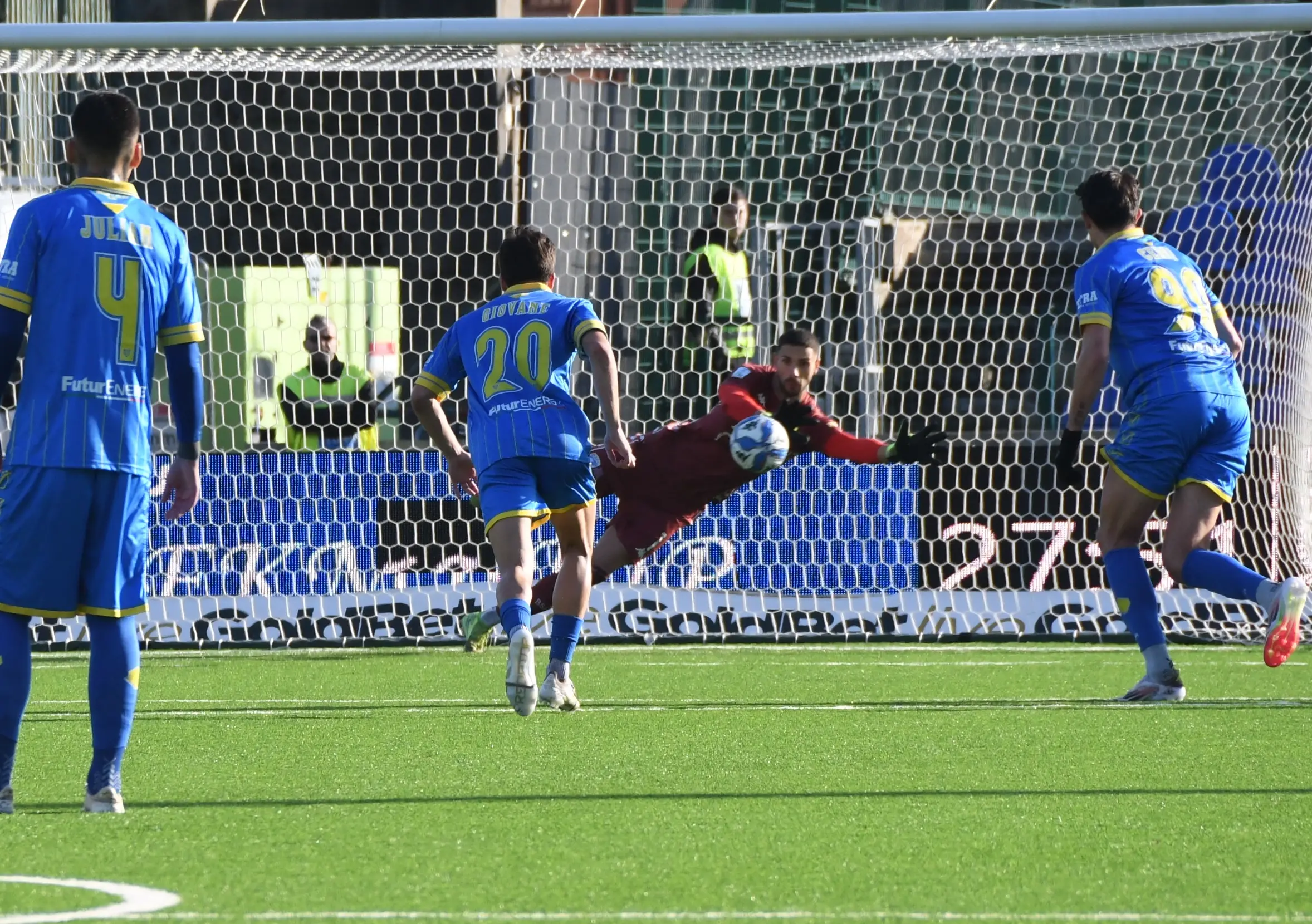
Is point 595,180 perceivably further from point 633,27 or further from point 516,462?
point 516,462

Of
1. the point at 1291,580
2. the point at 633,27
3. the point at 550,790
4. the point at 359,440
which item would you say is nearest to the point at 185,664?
the point at 359,440

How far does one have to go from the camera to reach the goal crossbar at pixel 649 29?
26.8 ft

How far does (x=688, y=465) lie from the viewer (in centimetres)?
817

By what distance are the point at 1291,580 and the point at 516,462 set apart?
8.99 feet

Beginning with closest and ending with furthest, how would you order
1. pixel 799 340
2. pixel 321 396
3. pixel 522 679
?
pixel 522 679 → pixel 799 340 → pixel 321 396

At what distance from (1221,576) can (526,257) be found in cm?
273

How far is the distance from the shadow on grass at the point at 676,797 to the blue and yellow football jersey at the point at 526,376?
2.02m

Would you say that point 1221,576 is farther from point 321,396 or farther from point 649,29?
point 321,396

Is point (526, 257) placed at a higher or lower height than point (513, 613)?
higher

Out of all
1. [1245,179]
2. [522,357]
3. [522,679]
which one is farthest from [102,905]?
[1245,179]

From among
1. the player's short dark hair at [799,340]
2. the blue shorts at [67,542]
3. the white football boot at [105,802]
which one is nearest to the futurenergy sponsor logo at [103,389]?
the blue shorts at [67,542]

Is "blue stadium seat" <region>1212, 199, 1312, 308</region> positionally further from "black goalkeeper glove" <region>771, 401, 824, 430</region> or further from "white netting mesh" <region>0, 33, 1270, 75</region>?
"black goalkeeper glove" <region>771, 401, 824, 430</region>

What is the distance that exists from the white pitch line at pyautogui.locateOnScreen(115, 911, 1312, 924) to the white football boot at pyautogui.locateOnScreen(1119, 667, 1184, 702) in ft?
11.4

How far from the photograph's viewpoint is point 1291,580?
6172 mm
